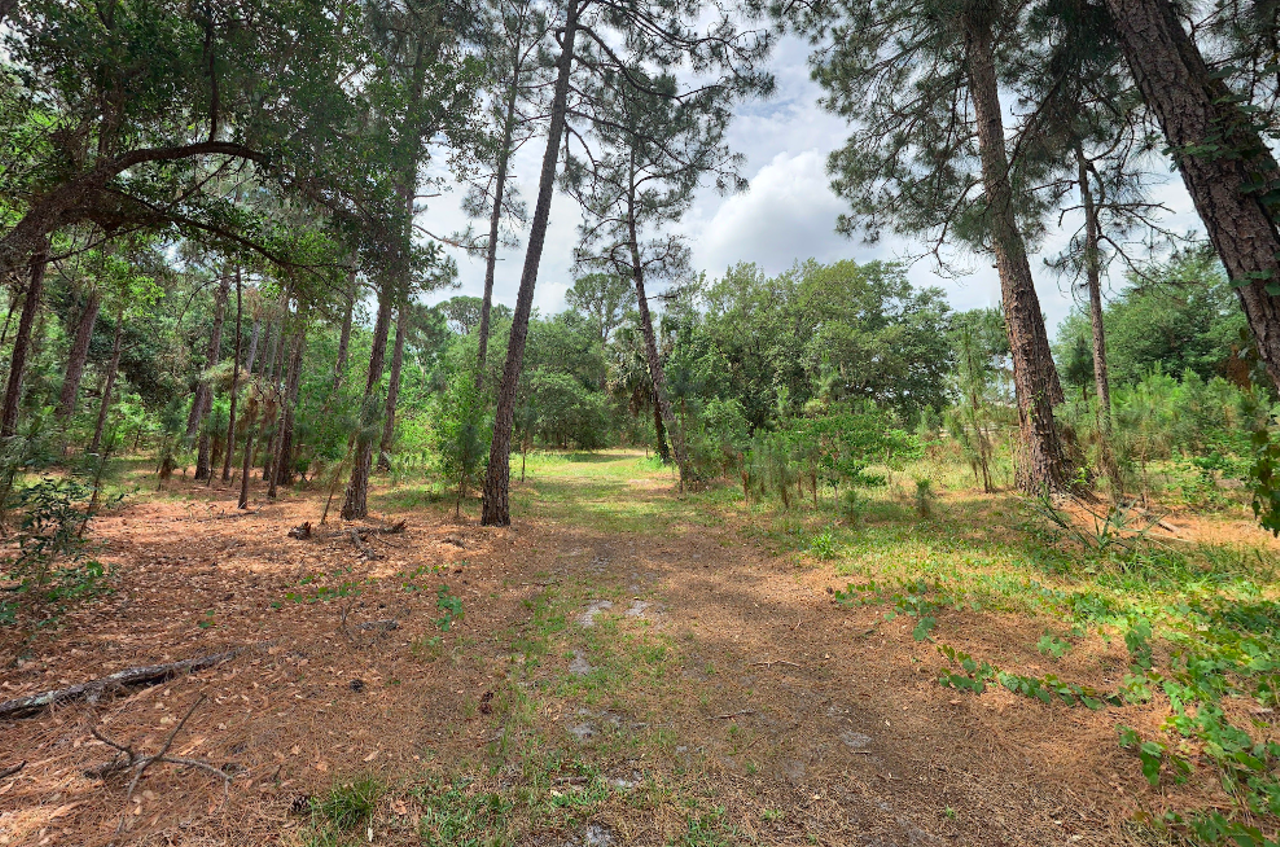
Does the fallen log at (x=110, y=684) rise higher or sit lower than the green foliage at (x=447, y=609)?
higher

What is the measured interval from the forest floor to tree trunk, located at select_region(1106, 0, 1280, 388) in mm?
2466

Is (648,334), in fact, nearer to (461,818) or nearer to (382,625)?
(382,625)

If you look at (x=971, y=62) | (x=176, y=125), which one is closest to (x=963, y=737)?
(x=971, y=62)

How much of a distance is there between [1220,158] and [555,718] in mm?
5454

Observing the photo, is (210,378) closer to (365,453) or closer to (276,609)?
(365,453)

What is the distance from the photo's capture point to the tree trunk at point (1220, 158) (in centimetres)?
276

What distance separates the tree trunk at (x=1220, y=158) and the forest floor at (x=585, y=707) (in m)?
2.47

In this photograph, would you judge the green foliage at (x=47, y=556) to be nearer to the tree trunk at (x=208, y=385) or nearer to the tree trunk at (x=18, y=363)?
the tree trunk at (x=18, y=363)

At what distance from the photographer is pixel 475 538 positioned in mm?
7781

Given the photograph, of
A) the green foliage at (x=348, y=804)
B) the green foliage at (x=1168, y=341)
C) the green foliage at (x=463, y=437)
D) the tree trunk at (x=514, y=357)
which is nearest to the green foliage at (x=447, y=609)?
the green foliage at (x=348, y=804)

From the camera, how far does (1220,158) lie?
9.48ft

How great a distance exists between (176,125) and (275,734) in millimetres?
6662

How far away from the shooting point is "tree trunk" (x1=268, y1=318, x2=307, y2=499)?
11.2 m

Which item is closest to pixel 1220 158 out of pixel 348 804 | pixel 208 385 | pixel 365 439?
pixel 348 804
